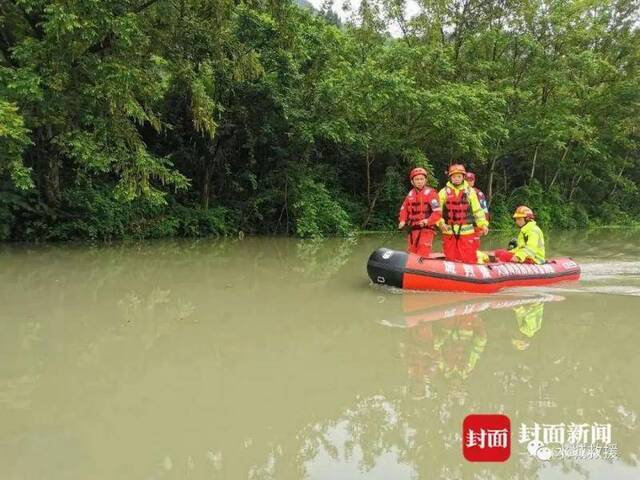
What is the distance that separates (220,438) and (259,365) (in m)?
1.24

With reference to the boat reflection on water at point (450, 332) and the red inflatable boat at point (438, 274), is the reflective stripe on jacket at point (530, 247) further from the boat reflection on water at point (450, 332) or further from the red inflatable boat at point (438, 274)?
the boat reflection on water at point (450, 332)

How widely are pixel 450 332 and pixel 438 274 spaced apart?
167 cm

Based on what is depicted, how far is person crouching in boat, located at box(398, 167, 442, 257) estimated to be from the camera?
7.48m

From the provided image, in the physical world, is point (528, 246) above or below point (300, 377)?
above

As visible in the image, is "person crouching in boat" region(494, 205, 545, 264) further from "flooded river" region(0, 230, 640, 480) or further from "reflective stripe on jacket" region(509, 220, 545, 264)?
"flooded river" region(0, 230, 640, 480)

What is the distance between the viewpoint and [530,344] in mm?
5191

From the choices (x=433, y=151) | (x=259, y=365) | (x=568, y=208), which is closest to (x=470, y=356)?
(x=259, y=365)

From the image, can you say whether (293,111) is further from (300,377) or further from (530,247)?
(300,377)

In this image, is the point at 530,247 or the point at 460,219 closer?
the point at 460,219

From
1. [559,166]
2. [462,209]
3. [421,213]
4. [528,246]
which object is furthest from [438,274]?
[559,166]

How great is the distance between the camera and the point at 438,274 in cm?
720

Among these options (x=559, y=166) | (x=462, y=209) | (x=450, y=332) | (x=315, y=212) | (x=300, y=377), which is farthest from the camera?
(x=559, y=166)

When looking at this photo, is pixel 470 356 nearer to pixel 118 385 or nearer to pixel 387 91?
pixel 118 385

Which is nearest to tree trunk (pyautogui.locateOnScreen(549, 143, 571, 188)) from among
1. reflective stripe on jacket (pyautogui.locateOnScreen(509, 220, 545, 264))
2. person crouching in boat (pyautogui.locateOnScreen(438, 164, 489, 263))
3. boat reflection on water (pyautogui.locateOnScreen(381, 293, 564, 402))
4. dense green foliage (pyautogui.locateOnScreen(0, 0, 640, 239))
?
dense green foliage (pyautogui.locateOnScreen(0, 0, 640, 239))
